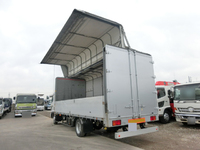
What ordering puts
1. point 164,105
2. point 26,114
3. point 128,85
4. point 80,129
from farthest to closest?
point 26,114, point 164,105, point 80,129, point 128,85

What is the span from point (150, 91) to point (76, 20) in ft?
12.4

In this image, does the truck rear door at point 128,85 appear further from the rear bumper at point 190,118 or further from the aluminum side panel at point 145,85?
the rear bumper at point 190,118

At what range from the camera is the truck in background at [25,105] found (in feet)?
48.9

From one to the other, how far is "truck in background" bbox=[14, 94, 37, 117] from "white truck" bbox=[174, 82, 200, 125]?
1359 centimetres

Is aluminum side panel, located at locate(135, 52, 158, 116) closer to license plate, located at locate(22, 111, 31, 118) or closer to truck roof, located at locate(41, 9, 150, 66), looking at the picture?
truck roof, located at locate(41, 9, 150, 66)

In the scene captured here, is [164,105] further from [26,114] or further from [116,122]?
[26,114]

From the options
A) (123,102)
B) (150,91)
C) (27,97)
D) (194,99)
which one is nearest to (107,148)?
(123,102)

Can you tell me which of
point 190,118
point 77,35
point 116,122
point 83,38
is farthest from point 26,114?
point 190,118

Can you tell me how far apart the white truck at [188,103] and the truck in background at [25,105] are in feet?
44.6

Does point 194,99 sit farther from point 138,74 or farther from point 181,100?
point 138,74

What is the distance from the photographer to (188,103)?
288 inches

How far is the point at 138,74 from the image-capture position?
17.2 ft

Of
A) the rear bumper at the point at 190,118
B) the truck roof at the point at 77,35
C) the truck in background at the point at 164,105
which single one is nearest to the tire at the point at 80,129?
the truck roof at the point at 77,35

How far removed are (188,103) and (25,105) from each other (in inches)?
569
